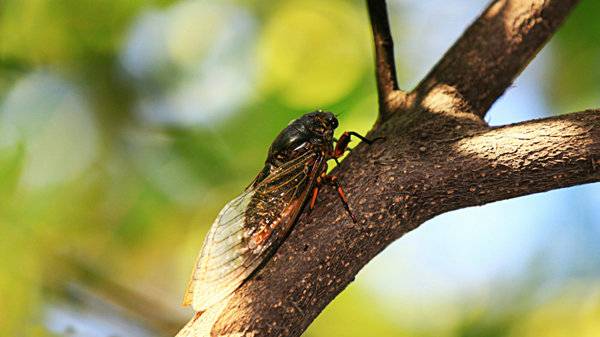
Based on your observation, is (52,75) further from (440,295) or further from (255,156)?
(440,295)

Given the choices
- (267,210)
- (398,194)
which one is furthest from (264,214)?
(398,194)

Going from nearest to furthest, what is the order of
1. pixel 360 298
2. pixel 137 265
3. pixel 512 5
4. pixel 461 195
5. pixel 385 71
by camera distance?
pixel 461 195
pixel 385 71
pixel 512 5
pixel 360 298
pixel 137 265

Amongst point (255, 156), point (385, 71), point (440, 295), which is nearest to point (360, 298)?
point (440, 295)

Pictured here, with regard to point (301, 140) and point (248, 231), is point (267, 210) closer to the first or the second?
point (248, 231)

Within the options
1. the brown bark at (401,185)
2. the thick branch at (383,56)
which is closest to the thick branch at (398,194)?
the brown bark at (401,185)

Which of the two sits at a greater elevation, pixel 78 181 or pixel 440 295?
pixel 78 181

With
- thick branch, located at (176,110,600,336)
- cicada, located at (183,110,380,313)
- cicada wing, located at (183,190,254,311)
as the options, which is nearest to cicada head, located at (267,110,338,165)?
cicada, located at (183,110,380,313)

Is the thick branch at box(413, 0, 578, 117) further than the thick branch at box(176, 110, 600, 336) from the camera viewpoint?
Yes

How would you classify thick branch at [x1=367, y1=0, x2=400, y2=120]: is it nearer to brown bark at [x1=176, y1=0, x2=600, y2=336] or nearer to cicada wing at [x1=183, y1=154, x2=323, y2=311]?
Answer: brown bark at [x1=176, y1=0, x2=600, y2=336]
